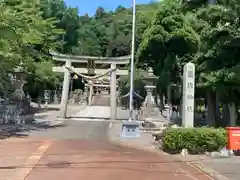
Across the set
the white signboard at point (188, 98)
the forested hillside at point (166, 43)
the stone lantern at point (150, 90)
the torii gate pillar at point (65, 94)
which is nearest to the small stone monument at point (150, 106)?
the stone lantern at point (150, 90)

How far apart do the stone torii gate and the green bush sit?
22447 mm

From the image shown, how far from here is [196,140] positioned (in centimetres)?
1642

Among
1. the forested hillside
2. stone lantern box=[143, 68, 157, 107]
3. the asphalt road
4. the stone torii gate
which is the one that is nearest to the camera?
the forested hillside

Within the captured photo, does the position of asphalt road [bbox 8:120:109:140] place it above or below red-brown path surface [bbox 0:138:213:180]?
above

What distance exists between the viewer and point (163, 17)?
38719mm

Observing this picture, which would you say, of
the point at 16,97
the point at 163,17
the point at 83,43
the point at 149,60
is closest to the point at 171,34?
the point at 163,17

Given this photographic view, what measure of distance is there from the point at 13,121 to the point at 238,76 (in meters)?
16.8

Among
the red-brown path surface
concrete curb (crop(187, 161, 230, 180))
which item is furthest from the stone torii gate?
concrete curb (crop(187, 161, 230, 180))

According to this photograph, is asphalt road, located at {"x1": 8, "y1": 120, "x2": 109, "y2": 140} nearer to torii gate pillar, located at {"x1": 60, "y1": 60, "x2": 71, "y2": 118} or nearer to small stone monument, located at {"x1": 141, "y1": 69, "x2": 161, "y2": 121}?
small stone monument, located at {"x1": 141, "y1": 69, "x2": 161, "y2": 121}

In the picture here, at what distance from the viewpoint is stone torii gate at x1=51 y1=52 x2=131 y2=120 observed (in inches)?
1556

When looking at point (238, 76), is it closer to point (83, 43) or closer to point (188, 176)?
point (188, 176)

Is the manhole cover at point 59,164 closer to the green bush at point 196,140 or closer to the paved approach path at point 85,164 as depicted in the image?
the paved approach path at point 85,164

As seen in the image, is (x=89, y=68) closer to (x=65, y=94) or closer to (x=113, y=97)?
(x=65, y=94)

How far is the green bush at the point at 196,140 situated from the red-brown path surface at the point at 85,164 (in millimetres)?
751
